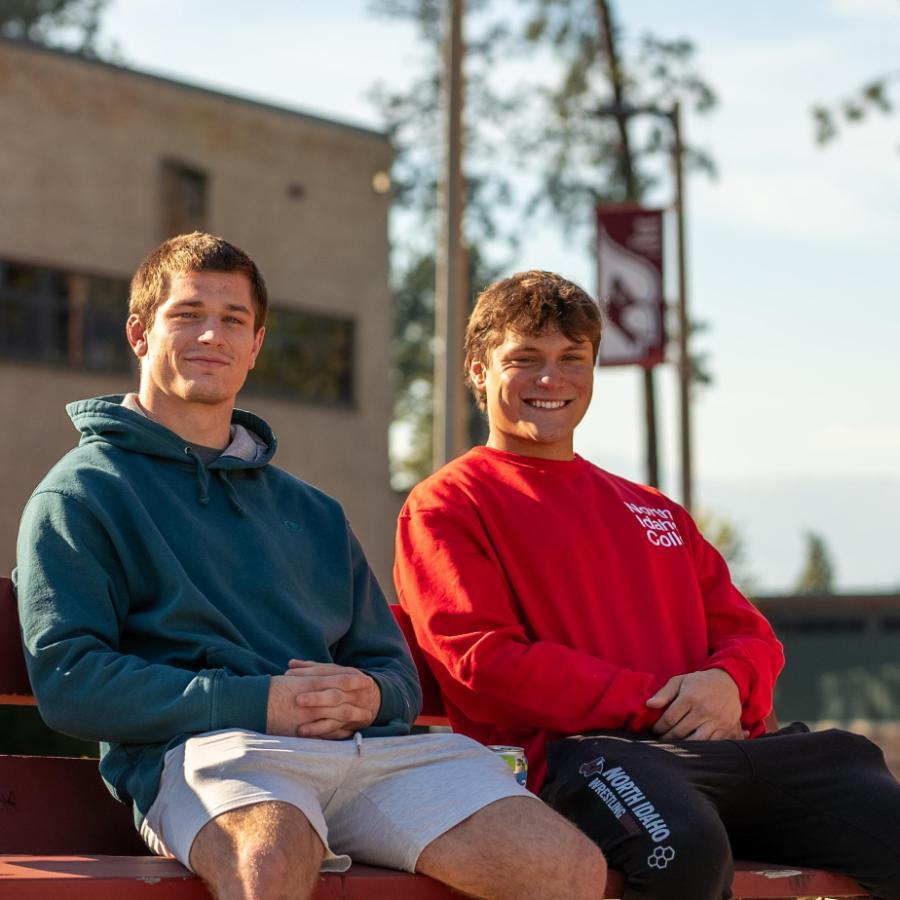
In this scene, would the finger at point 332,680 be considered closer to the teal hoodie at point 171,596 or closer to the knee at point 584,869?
the teal hoodie at point 171,596

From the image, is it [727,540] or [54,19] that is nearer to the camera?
[727,540]

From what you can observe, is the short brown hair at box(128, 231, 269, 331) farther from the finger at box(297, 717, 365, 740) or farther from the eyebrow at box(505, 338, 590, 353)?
the finger at box(297, 717, 365, 740)

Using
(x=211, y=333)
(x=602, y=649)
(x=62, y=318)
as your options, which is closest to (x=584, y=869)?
(x=602, y=649)

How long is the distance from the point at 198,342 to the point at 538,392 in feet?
3.44

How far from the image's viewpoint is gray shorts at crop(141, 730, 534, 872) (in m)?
3.72

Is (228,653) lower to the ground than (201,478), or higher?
lower

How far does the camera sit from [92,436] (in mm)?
4355

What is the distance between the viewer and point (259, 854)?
3.52 meters

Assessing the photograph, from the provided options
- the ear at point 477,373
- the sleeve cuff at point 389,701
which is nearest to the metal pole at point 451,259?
the ear at point 477,373

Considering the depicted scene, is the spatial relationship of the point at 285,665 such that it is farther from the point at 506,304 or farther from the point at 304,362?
the point at 304,362

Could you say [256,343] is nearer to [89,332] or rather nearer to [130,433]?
[130,433]

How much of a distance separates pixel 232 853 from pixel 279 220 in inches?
975

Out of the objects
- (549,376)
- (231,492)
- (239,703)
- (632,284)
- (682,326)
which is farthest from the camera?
(682,326)

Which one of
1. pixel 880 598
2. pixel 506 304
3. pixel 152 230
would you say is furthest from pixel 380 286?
pixel 506 304
